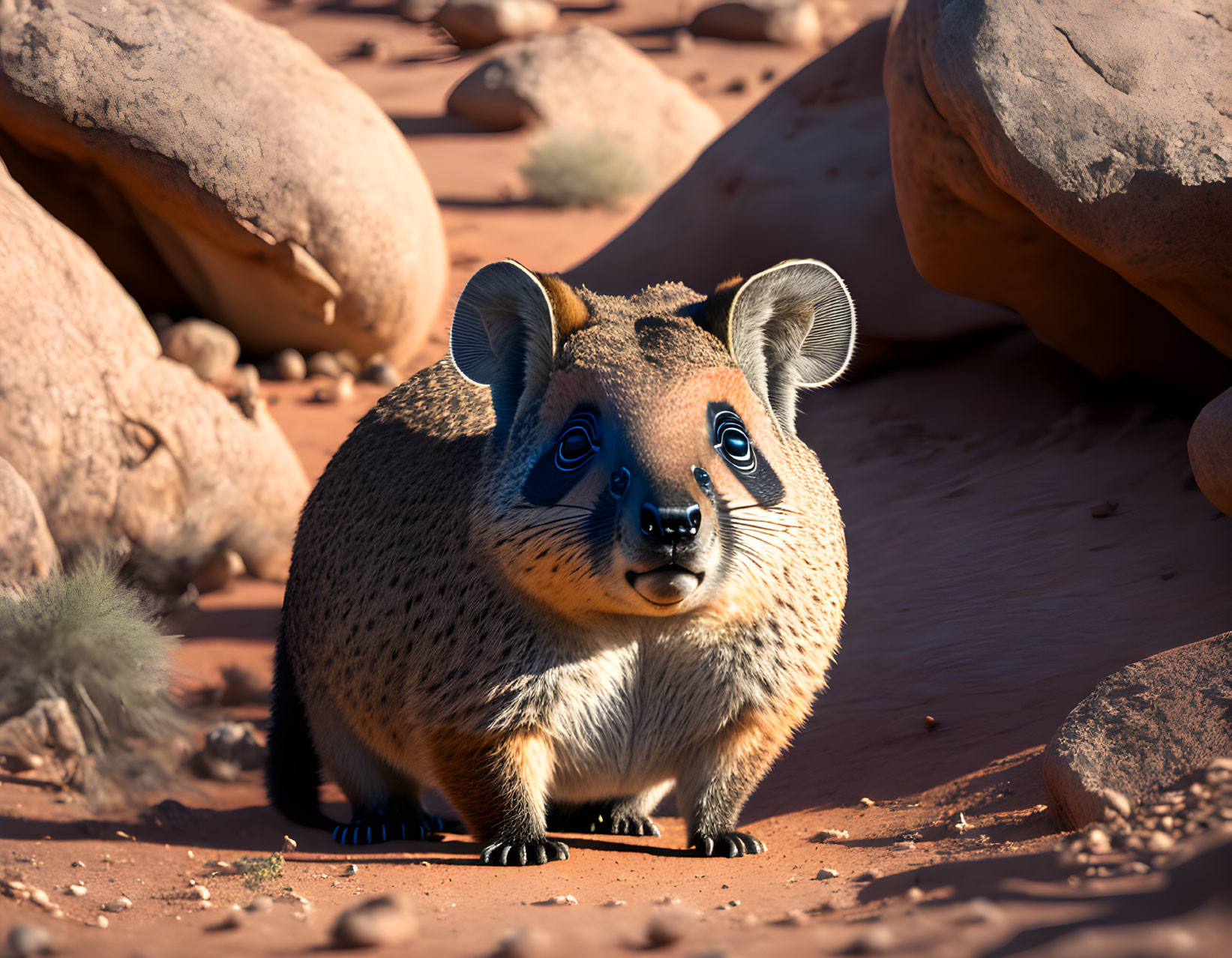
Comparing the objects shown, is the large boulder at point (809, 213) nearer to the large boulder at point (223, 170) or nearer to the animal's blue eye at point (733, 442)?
the large boulder at point (223, 170)

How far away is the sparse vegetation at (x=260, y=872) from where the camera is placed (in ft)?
13.3

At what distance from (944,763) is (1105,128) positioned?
10.2ft

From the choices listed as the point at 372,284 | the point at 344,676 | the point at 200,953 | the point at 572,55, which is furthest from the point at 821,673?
the point at 572,55

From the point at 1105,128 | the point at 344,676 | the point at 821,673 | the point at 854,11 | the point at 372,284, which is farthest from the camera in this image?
the point at 854,11

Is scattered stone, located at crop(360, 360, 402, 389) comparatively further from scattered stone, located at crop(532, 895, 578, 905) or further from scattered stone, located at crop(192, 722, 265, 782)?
scattered stone, located at crop(532, 895, 578, 905)

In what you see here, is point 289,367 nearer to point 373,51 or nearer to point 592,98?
point 592,98

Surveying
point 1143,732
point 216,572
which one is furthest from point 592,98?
point 1143,732

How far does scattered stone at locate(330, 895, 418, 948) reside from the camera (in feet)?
9.34

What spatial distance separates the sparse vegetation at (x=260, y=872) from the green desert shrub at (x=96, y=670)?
217 centimetres

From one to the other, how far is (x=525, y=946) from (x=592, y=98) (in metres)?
17.9

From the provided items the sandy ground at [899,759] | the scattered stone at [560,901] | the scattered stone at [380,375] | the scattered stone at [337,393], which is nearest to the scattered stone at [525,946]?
the sandy ground at [899,759]

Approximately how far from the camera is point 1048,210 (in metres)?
6.00

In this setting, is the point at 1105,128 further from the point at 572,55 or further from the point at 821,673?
the point at 572,55

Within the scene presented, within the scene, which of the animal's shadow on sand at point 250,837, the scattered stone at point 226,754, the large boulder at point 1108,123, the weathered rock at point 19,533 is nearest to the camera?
the animal's shadow on sand at point 250,837
